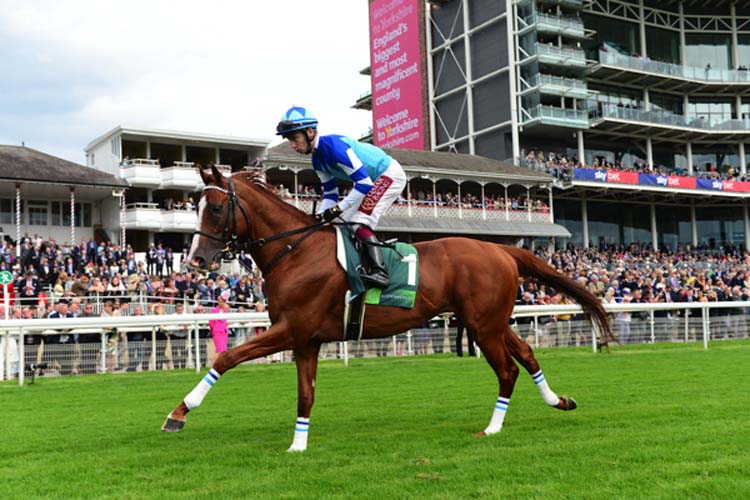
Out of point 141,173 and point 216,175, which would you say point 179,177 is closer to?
point 141,173

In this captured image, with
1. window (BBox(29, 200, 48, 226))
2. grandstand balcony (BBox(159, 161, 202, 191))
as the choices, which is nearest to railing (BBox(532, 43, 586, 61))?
grandstand balcony (BBox(159, 161, 202, 191))

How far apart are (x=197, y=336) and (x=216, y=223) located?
6.51 meters

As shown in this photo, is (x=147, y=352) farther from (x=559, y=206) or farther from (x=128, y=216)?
(x=559, y=206)

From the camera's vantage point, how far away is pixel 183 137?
107 feet

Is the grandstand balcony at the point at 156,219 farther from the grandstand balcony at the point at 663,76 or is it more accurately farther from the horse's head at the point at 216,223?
the horse's head at the point at 216,223

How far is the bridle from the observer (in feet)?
18.1

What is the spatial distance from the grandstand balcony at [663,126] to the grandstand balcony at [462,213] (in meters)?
7.56

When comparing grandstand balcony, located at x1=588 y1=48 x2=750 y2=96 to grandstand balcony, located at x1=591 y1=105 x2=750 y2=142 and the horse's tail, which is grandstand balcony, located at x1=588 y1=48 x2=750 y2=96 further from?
the horse's tail

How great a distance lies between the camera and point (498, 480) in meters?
3.90

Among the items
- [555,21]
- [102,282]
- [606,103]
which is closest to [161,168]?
[102,282]

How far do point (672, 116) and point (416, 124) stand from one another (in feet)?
46.0

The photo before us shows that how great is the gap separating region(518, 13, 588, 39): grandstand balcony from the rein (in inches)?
1453

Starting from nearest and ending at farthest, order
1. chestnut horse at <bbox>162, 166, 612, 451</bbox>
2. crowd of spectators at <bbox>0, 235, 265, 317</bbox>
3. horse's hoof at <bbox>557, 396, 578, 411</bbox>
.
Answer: chestnut horse at <bbox>162, 166, 612, 451</bbox>
horse's hoof at <bbox>557, 396, 578, 411</bbox>
crowd of spectators at <bbox>0, 235, 265, 317</bbox>

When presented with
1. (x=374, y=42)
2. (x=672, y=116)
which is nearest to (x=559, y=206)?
(x=672, y=116)
